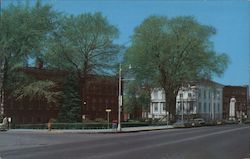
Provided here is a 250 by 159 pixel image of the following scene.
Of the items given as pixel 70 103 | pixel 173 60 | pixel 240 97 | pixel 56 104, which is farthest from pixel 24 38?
pixel 240 97

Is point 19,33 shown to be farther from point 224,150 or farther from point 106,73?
point 224,150

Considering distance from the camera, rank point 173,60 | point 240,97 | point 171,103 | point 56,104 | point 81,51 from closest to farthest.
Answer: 1. point 240,97
2. point 173,60
3. point 171,103
4. point 81,51
5. point 56,104

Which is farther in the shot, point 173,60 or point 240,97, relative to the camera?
point 173,60

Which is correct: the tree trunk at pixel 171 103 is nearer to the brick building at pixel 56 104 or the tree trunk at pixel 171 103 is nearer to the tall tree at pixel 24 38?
the brick building at pixel 56 104

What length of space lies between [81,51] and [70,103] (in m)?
5.68

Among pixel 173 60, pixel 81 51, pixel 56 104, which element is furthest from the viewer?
pixel 56 104

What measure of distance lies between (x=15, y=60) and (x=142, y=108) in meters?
54.4

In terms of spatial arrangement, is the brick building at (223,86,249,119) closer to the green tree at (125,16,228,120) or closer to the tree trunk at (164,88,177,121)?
the green tree at (125,16,228,120)

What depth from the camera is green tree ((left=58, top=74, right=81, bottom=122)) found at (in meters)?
51.8

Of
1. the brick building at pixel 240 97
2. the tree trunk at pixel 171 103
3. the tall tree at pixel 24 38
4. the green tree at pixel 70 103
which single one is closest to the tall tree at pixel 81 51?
the green tree at pixel 70 103

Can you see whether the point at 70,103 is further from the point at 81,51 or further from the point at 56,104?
the point at 81,51

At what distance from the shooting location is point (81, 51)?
52.2 metres

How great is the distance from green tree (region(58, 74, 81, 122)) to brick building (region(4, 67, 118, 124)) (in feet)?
4.52

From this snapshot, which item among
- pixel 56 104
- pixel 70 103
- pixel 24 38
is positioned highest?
pixel 24 38
